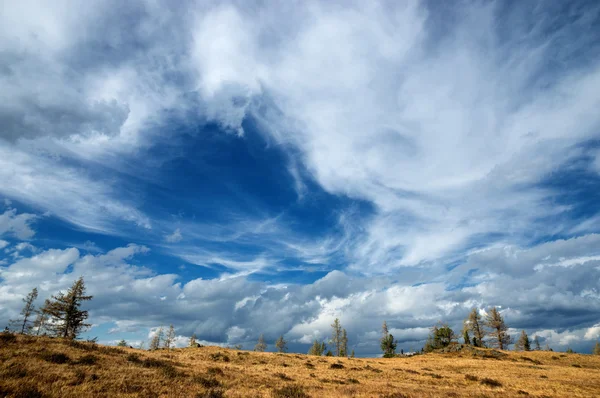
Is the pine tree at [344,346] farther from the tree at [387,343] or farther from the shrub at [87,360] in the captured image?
the shrub at [87,360]

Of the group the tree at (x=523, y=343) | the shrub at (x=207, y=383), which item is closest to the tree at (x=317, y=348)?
the tree at (x=523, y=343)

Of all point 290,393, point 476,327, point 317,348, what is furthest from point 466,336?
point 290,393

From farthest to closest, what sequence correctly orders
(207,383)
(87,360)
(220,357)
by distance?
(220,357), (87,360), (207,383)

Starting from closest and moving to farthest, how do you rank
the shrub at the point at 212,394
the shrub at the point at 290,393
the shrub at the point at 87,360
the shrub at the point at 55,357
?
1. the shrub at the point at 212,394
2. the shrub at the point at 290,393
3. the shrub at the point at 55,357
4. the shrub at the point at 87,360

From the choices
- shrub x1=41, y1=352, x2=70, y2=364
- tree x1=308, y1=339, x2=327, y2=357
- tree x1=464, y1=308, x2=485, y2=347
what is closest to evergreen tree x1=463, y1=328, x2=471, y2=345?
tree x1=464, y1=308, x2=485, y2=347

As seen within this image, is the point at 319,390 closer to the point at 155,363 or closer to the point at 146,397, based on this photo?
the point at 146,397

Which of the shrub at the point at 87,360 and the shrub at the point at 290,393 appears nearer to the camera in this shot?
the shrub at the point at 290,393

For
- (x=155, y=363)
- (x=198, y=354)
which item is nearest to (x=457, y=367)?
(x=198, y=354)

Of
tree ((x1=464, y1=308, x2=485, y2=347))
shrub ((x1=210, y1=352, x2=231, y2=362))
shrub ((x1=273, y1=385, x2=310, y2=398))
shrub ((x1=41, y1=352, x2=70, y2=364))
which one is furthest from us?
tree ((x1=464, y1=308, x2=485, y2=347))

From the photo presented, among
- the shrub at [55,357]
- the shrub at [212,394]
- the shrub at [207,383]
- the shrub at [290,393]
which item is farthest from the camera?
the shrub at [207,383]

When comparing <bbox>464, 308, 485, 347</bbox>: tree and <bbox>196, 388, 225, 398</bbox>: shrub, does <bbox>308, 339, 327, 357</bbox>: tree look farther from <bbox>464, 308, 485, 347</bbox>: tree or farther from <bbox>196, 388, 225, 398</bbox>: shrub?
<bbox>196, 388, 225, 398</bbox>: shrub

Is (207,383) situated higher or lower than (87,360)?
lower

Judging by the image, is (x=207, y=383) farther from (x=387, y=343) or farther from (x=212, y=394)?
(x=387, y=343)

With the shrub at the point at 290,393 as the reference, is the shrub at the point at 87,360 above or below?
above
